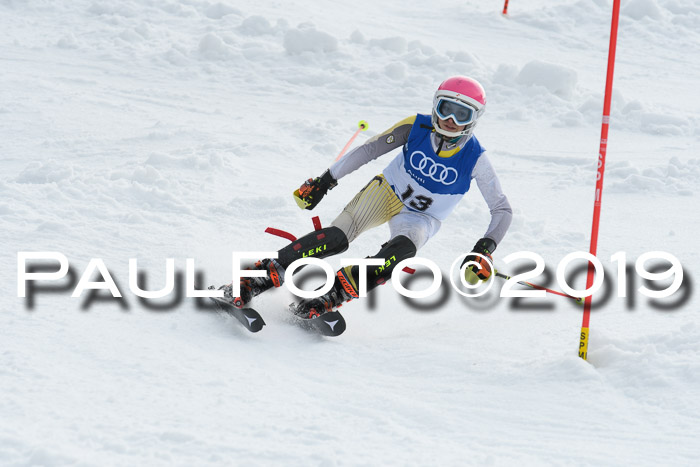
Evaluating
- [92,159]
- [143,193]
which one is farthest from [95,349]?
[92,159]

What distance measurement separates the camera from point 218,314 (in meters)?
4.48

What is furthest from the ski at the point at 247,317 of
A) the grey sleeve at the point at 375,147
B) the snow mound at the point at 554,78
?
the snow mound at the point at 554,78

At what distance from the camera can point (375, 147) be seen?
16.6 ft

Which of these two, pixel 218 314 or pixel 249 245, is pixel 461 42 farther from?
pixel 218 314

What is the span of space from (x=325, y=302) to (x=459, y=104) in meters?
1.47

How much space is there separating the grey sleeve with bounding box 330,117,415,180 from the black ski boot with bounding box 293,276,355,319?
2.67 ft

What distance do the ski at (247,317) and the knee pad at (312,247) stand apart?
46cm

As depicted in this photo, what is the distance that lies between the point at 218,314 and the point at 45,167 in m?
2.90

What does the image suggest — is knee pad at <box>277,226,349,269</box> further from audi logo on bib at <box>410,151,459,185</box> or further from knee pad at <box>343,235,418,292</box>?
audi logo on bib at <box>410,151,459,185</box>

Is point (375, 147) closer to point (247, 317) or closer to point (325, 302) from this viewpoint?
point (325, 302)

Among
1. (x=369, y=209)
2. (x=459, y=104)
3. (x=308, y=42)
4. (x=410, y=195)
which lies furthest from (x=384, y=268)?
(x=308, y=42)

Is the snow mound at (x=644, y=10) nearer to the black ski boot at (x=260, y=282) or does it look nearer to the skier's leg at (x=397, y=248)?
the skier's leg at (x=397, y=248)

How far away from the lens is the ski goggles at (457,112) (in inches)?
184

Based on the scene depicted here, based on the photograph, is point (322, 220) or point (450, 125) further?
point (322, 220)
